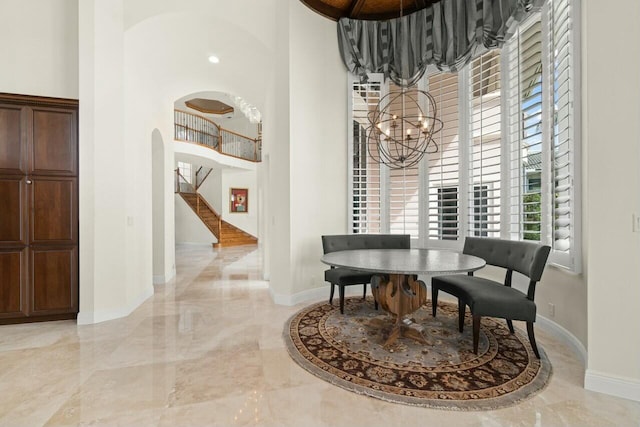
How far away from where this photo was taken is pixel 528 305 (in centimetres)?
225

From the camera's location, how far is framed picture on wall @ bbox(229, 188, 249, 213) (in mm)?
12289

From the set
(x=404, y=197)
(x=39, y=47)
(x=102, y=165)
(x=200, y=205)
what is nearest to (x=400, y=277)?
(x=404, y=197)

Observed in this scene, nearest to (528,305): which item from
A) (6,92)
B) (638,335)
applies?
(638,335)

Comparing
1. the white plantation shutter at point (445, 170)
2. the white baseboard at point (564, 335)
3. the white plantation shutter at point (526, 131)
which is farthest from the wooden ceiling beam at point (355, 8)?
the white baseboard at point (564, 335)

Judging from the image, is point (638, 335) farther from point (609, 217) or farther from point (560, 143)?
point (560, 143)

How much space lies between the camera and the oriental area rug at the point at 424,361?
6.14 feet

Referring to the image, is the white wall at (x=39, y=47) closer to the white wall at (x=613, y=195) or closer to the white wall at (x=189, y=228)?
the white wall at (x=613, y=195)

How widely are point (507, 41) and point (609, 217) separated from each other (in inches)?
97.6

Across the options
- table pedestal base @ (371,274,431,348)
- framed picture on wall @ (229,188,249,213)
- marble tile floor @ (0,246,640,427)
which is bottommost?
marble tile floor @ (0,246,640,427)

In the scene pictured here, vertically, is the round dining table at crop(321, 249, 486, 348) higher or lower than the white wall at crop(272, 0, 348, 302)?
lower

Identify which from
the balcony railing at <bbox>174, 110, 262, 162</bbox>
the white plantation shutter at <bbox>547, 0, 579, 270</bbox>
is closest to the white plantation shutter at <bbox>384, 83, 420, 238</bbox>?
the white plantation shutter at <bbox>547, 0, 579, 270</bbox>

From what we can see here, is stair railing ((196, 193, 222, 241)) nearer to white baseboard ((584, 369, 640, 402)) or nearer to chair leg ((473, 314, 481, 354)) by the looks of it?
chair leg ((473, 314, 481, 354))

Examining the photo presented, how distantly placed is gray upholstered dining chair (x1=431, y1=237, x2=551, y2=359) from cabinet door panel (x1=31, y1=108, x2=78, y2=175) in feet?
13.8

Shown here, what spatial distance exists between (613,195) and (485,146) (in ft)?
6.33
